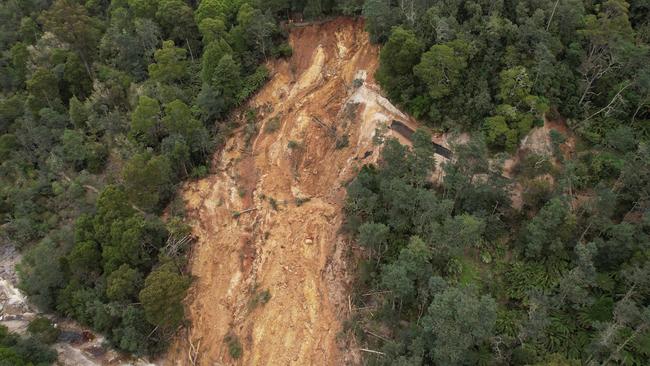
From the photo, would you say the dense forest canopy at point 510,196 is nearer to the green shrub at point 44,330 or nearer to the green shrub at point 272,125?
the green shrub at point 272,125

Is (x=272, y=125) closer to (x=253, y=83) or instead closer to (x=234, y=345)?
(x=253, y=83)

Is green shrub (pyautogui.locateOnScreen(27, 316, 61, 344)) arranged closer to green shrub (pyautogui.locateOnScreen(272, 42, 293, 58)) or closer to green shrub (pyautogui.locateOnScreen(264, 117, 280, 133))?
green shrub (pyautogui.locateOnScreen(264, 117, 280, 133))

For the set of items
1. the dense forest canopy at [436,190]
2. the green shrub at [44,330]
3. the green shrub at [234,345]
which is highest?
the dense forest canopy at [436,190]

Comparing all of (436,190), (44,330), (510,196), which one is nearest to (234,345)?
(44,330)

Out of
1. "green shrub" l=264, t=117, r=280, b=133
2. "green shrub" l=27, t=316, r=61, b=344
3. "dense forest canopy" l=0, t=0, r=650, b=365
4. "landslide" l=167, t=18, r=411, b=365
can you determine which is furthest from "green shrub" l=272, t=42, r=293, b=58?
"green shrub" l=27, t=316, r=61, b=344

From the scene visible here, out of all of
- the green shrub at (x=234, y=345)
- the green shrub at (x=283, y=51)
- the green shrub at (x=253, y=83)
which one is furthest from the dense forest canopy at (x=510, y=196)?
the green shrub at (x=253, y=83)
